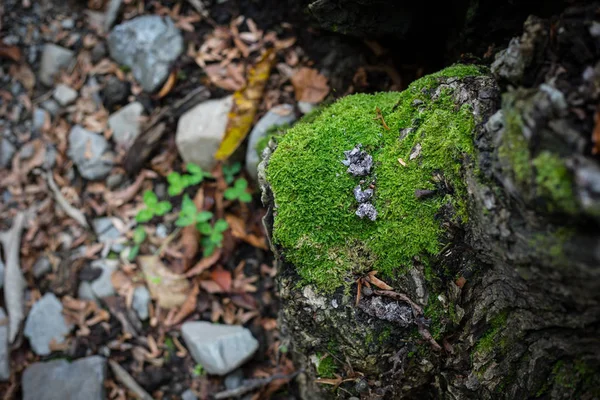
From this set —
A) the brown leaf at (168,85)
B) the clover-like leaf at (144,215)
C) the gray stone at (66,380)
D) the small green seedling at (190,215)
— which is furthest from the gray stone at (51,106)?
the gray stone at (66,380)

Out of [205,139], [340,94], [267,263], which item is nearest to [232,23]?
[205,139]

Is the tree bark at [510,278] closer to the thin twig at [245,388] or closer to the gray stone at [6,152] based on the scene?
the thin twig at [245,388]

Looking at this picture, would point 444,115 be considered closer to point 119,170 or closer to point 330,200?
point 330,200

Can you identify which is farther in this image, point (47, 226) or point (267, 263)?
point (47, 226)

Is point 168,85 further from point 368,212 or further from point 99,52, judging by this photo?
point 368,212

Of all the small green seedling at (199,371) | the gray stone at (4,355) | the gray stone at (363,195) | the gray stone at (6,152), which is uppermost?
the gray stone at (363,195)

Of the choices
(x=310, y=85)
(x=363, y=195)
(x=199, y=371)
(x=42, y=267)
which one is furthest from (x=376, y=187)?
(x=42, y=267)
